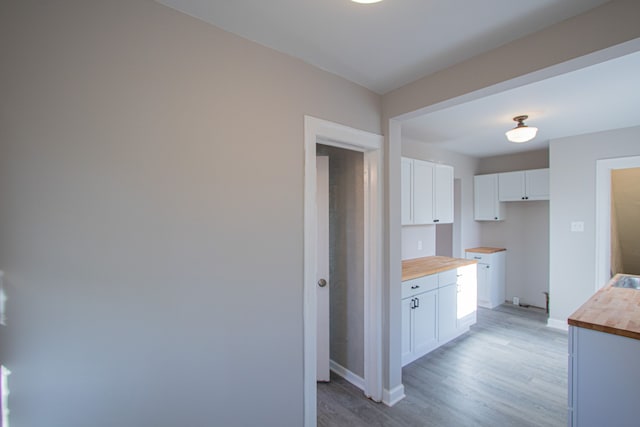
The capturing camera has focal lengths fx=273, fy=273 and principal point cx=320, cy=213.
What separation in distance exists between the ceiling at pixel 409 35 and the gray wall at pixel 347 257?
30.8 inches

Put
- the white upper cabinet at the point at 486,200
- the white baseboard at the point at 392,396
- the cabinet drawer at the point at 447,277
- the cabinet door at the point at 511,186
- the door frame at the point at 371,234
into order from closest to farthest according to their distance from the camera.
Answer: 1. the door frame at the point at 371,234
2. the white baseboard at the point at 392,396
3. the cabinet drawer at the point at 447,277
4. the cabinet door at the point at 511,186
5. the white upper cabinet at the point at 486,200

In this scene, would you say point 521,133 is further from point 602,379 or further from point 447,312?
point 602,379

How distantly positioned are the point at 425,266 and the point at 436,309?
50 cm

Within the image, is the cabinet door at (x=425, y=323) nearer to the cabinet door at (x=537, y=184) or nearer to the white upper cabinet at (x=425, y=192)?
the white upper cabinet at (x=425, y=192)

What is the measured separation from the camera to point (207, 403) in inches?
55.4

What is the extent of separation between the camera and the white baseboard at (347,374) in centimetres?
249

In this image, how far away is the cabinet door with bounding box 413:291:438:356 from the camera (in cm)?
283

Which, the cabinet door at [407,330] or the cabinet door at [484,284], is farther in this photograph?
the cabinet door at [484,284]

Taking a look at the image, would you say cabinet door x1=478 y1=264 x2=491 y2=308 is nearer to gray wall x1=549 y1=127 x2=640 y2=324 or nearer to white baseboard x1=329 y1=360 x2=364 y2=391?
gray wall x1=549 y1=127 x2=640 y2=324

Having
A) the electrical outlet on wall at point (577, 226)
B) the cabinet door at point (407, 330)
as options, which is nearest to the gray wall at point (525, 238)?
the electrical outlet on wall at point (577, 226)

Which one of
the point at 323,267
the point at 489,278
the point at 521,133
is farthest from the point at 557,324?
the point at 323,267

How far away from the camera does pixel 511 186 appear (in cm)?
454

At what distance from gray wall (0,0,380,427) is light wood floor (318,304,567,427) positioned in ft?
2.69

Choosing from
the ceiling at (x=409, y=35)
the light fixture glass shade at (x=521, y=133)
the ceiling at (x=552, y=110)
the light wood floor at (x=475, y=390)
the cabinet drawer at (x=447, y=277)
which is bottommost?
the light wood floor at (x=475, y=390)
